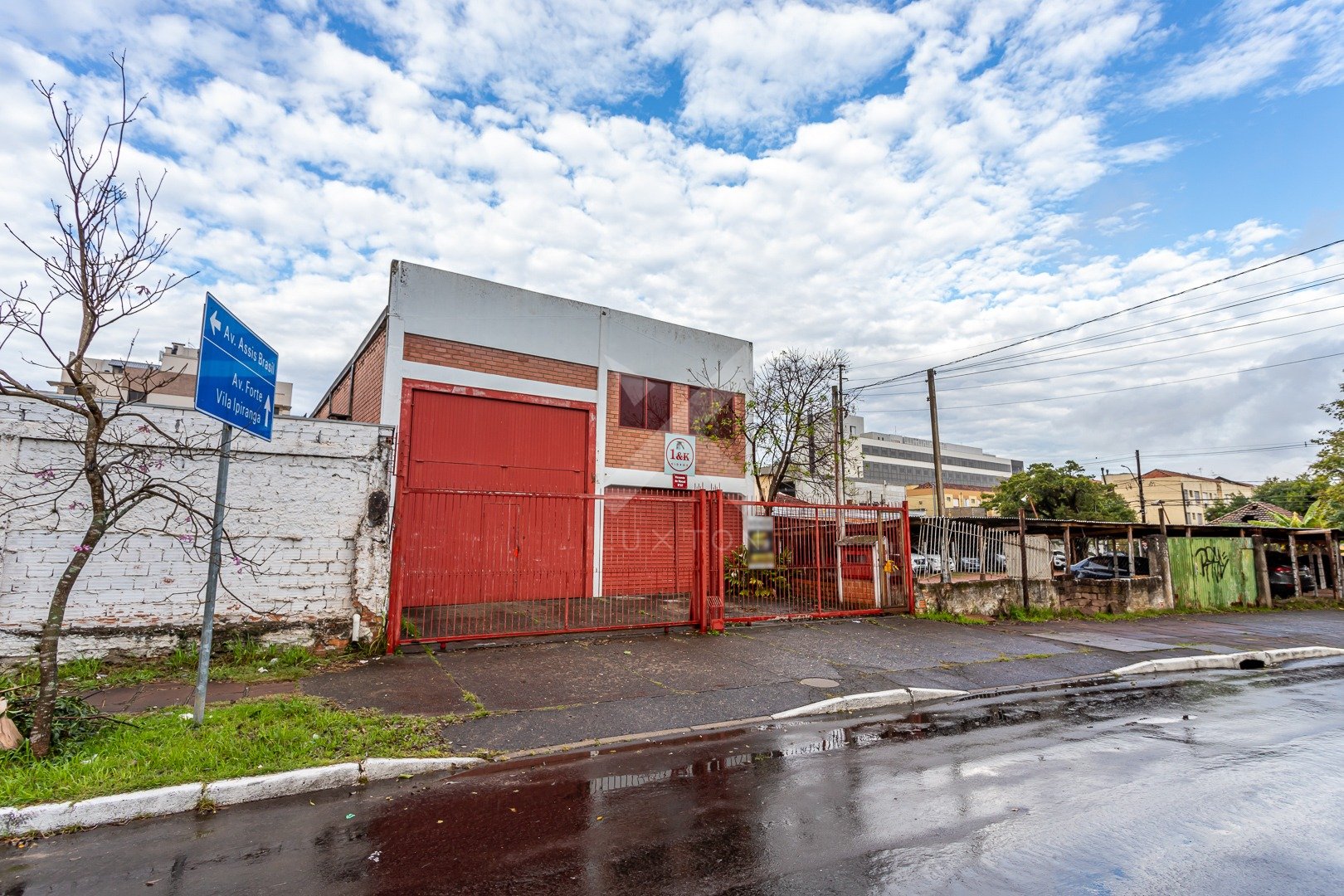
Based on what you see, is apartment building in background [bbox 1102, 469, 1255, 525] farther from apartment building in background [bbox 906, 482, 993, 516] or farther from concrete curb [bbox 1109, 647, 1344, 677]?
concrete curb [bbox 1109, 647, 1344, 677]

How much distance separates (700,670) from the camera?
26.6ft

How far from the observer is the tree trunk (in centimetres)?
462

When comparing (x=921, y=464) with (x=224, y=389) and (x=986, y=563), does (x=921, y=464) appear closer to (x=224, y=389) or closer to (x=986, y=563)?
(x=986, y=563)

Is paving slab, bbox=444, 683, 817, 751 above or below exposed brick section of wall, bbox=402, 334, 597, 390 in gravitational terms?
below

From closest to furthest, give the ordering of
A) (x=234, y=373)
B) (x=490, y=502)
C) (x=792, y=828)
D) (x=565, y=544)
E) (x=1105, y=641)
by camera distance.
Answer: (x=792, y=828) → (x=234, y=373) → (x=490, y=502) → (x=565, y=544) → (x=1105, y=641)

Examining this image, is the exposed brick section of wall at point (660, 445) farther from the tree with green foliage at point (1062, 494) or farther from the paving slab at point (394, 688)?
the tree with green foliage at point (1062, 494)

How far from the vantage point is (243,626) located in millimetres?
7703

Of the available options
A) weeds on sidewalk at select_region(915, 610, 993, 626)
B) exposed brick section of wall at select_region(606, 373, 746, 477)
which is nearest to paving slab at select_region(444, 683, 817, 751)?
weeds on sidewalk at select_region(915, 610, 993, 626)

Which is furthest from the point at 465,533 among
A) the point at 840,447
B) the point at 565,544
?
the point at 840,447

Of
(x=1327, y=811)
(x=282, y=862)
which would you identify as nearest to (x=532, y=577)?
(x=282, y=862)

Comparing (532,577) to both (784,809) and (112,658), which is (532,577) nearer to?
(112,658)

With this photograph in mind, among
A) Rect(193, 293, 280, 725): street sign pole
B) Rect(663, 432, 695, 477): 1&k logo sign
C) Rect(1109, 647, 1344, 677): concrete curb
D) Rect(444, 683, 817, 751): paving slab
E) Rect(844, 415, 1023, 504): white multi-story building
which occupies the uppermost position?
Rect(844, 415, 1023, 504): white multi-story building

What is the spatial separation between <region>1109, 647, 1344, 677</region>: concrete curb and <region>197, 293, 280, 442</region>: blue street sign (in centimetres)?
1075

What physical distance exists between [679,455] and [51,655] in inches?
457
